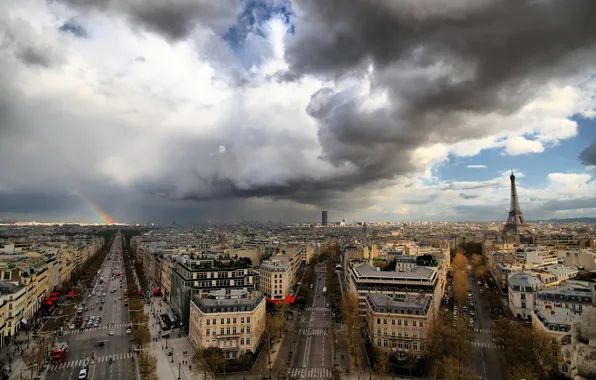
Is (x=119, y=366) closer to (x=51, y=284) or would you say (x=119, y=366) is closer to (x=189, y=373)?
(x=189, y=373)

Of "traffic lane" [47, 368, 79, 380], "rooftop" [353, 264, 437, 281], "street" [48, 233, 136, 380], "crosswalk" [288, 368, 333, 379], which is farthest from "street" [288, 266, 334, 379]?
"traffic lane" [47, 368, 79, 380]

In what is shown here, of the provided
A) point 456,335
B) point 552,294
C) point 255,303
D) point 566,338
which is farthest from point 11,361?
point 552,294

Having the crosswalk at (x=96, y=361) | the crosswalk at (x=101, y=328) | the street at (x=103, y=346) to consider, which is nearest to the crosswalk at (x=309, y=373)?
the street at (x=103, y=346)

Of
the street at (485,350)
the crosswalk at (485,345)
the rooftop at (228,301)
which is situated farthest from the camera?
the crosswalk at (485,345)

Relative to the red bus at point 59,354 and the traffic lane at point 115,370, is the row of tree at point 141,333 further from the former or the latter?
the red bus at point 59,354

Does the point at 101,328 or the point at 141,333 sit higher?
the point at 141,333

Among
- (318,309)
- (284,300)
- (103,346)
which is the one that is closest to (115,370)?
(103,346)

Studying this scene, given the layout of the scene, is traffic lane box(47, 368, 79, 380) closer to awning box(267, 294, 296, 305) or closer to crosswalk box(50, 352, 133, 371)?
crosswalk box(50, 352, 133, 371)

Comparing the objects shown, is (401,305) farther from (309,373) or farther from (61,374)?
(61,374)
